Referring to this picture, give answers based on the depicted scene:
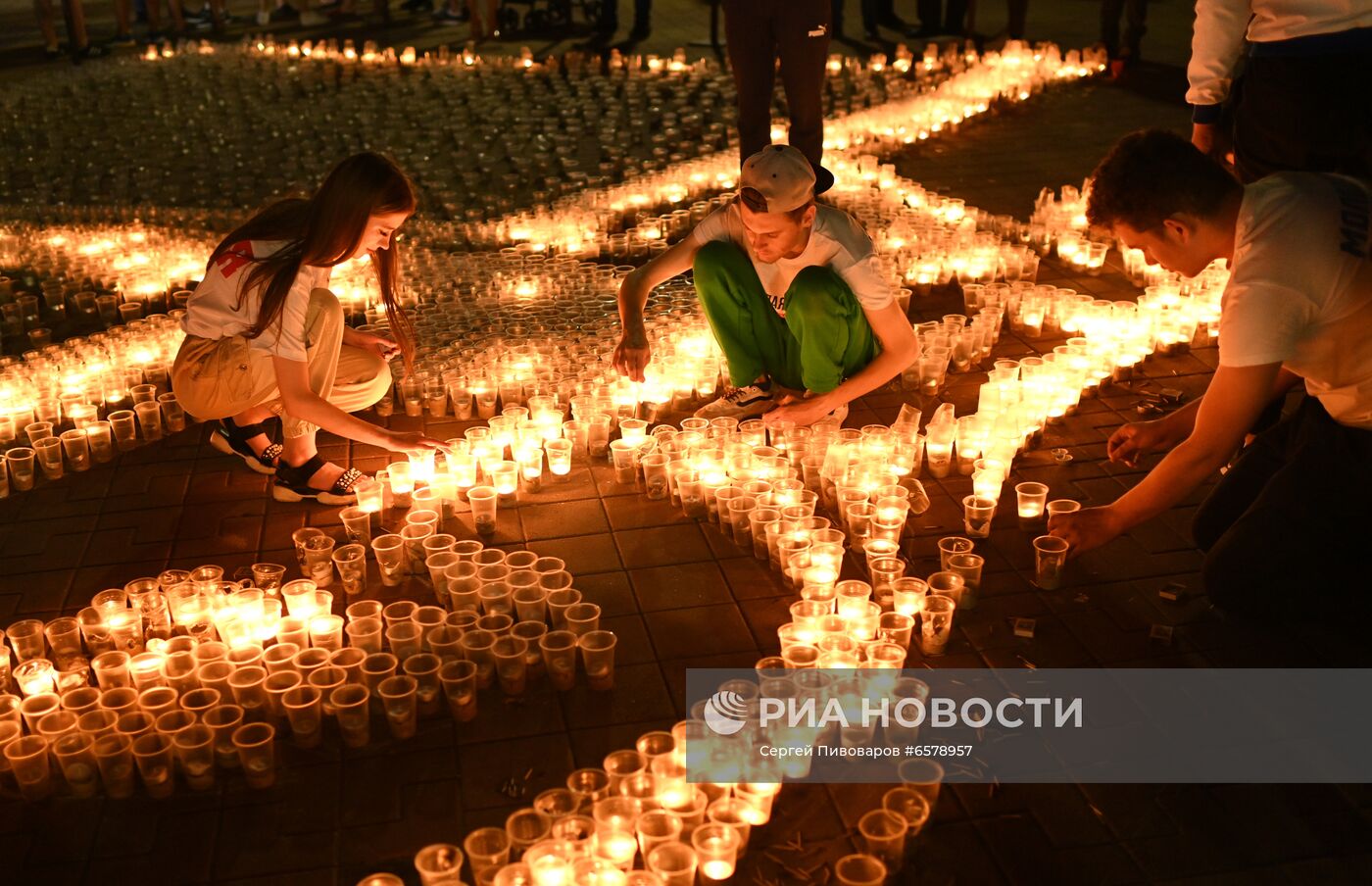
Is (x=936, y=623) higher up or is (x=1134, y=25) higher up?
(x=1134, y=25)

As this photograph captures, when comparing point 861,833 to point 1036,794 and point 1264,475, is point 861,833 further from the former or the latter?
point 1264,475

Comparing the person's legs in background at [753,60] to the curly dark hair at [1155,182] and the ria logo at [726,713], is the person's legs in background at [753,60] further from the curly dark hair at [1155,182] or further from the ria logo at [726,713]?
the ria logo at [726,713]

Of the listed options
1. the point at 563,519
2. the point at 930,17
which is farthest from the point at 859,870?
the point at 930,17

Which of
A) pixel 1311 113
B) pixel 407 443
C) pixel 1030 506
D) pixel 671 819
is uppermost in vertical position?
pixel 1311 113

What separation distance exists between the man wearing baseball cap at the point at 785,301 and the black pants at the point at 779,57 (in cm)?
217

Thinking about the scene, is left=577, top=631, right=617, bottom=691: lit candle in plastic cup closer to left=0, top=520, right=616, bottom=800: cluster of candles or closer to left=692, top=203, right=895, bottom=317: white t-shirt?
left=0, top=520, right=616, bottom=800: cluster of candles

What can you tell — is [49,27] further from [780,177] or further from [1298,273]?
[1298,273]

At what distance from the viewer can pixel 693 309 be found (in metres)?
6.41

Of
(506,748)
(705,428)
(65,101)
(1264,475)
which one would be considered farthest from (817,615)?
(65,101)

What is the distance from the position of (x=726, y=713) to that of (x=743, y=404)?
230cm

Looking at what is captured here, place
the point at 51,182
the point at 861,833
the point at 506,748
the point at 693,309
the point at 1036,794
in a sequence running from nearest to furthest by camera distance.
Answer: the point at 861,833, the point at 1036,794, the point at 506,748, the point at 693,309, the point at 51,182

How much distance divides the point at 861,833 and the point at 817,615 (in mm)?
813

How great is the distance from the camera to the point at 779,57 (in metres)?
7.40

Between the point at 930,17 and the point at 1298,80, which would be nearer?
the point at 1298,80
